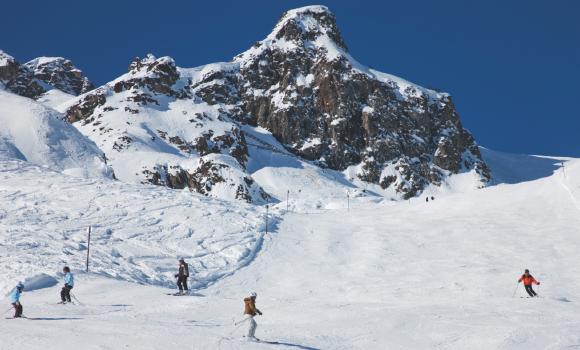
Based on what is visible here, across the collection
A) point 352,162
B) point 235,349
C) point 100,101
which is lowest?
point 235,349

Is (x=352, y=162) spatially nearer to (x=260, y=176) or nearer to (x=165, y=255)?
(x=260, y=176)

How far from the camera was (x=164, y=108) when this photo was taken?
133m

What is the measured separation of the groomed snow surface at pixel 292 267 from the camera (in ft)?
58.6

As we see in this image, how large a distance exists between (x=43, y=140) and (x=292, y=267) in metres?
47.3

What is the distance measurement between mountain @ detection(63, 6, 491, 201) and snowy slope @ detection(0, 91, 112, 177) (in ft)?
94.2

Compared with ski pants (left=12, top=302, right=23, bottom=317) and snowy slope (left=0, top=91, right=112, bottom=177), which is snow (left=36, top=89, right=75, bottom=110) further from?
ski pants (left=12, top=302, right=23, bottom=317)

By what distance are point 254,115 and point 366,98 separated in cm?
2754

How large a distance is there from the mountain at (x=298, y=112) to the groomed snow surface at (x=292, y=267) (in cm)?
6306

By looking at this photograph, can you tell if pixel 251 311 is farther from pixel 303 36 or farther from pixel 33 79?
pixel 33 79

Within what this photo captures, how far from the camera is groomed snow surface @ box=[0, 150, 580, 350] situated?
58.6 ft

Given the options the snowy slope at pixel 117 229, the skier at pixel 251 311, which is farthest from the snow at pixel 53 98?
the skier at pixel 251 311

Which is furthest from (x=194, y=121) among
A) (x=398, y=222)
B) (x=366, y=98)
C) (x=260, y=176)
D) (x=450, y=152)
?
(x=398, y=222)

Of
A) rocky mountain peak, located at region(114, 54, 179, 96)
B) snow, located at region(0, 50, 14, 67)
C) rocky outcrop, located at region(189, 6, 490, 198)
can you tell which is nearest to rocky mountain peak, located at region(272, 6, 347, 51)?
rocky outcrop, located at region(189, 6, 490, 198)

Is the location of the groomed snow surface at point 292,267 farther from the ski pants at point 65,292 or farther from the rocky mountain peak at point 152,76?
the rocky mountain peak at point 152,76
